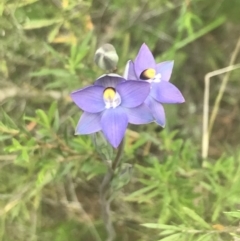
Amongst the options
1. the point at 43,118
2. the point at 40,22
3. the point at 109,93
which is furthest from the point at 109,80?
the point at 40,22

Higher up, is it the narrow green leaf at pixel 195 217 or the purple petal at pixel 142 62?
the purple petal at pixel 142 62

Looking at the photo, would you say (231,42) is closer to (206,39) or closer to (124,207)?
(206,39)

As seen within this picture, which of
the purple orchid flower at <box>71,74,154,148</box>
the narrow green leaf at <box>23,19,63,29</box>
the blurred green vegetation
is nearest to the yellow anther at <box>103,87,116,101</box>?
the purple orchid flower at <box>71,74,154,148</box>

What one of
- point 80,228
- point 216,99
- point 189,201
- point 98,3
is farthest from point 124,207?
point 98,3

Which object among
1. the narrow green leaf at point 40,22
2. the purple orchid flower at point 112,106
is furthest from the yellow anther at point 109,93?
the narrow green leaf at point 40,22

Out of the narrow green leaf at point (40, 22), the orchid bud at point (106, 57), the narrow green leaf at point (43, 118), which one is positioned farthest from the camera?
the narrow green leaf at point (40, 22)

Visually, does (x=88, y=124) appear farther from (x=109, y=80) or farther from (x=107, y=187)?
(x=107, y=187)

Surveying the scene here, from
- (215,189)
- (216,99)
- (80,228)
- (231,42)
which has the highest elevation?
(231,42)

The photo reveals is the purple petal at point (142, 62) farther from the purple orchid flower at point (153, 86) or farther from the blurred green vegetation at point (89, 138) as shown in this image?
the blurred green vegetation at point (89, 138)
